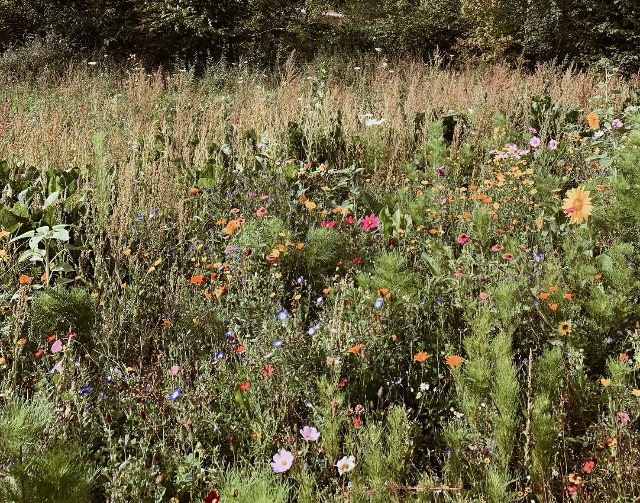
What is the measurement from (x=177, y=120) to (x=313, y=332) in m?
3.43

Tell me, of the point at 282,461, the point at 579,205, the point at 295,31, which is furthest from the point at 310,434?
the point at 295,31

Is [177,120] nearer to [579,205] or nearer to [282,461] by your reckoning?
[579,205]

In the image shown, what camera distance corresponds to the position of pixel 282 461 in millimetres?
1491

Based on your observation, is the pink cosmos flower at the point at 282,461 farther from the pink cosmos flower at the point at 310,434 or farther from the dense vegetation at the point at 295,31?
the dense vegetation at the point at 295,31

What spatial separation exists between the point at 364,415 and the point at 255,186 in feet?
6.63

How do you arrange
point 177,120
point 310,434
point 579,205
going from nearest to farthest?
point 310,434 < point 579,205 < point 177,120

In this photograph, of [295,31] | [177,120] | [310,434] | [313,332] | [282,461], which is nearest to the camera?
[282,461]

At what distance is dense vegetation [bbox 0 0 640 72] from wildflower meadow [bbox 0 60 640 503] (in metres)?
8.40

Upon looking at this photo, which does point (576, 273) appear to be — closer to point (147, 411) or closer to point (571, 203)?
point (571, 203)

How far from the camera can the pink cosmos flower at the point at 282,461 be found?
147 cm

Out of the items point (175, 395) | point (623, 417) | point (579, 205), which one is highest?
point (579, 205)

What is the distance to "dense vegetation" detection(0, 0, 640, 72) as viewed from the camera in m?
11.7

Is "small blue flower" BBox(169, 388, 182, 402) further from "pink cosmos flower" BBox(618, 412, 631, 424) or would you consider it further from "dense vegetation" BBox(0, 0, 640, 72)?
"dense vegetation" BBox(0, 0, 640, 72)

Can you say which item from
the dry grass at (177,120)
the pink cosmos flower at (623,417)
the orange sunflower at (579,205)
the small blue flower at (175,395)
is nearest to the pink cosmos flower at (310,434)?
the small blue flower at (175,395)
